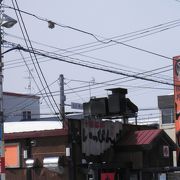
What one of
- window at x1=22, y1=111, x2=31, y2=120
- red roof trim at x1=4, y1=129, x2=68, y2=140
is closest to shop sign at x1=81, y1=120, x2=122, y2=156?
red roof trim at x1=4, y1=129, x2=68, y2=140

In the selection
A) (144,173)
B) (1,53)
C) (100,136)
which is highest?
(1,53)

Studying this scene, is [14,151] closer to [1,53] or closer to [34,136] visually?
[34,136]

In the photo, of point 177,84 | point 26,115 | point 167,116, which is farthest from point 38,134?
point 26,115

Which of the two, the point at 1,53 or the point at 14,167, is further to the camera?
the point at 14,167

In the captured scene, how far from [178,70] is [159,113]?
15.8 metres

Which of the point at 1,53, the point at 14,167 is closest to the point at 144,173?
the point at 14,167

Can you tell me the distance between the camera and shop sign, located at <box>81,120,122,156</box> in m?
23.5

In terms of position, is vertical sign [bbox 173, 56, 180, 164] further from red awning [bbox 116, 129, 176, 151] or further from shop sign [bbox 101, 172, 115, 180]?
shop sign [bbox 101, 172, 115, 180]

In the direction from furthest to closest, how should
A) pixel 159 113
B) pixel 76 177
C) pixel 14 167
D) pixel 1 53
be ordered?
pixel 159 113 → pixel 14 167 → pixel 76 177 → pixel 1 53

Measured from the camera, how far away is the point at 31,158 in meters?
23.6

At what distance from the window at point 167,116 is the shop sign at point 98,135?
2339 centimetres

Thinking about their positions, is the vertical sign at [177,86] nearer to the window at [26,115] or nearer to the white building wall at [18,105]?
the window at [26,115]

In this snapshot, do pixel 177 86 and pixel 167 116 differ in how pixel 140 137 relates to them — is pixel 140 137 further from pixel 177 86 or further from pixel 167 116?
pixel 167 116

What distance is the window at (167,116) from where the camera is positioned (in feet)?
159
